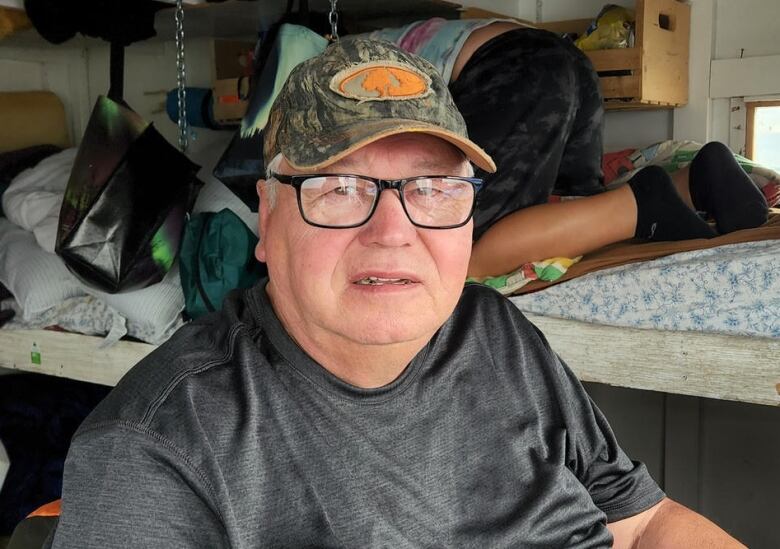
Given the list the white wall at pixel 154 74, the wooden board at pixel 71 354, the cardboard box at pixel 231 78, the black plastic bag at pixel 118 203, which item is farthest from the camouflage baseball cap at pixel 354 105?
the white wall at pixel 154 74

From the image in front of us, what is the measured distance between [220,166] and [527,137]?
607 mm

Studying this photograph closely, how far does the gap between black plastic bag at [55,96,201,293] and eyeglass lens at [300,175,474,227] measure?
3.33 feet

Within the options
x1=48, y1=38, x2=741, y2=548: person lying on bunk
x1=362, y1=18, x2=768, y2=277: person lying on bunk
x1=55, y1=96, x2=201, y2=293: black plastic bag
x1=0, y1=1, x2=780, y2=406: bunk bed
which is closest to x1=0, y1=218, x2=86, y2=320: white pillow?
x1=55, y1=96, x2=201, y2=293: black plastic bag

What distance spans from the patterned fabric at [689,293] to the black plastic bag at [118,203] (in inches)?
33.3

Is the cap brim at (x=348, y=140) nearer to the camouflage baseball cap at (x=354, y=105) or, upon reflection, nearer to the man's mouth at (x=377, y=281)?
the camouflage baseball cap at (x=354, y=105)

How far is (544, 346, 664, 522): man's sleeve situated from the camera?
3.54 feet

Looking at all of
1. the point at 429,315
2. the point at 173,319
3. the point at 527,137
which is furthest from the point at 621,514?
the point at 173,319

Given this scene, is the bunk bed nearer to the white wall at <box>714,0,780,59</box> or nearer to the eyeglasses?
the eyeglasses

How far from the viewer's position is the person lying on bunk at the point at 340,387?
773 millimetres

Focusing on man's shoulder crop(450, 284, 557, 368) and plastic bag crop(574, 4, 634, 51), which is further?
plastic bag crop(574, 4, 634, 51)

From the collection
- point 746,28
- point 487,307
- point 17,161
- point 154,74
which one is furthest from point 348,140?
point 154,74

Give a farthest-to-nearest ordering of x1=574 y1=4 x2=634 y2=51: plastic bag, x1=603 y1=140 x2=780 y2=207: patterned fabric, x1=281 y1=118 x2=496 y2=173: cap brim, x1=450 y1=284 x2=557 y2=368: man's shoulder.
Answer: x1=574 y1=4 x2=634 y2=51: plastic bag
x1=603 y1=140 x2=780 y2=207: patterned fabric
x1=450 y1=284 x2=557 y2=368: man's shoulder
x1=281 y1=118 x2=496 y2=173: cap brim

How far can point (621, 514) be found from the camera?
3.57ft

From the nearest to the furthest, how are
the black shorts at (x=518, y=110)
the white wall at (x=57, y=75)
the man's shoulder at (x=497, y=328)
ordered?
the man's shoulder at (x=497, y=328) → the black shorts at (x=518, y=110) → the white wall at (x=57, y=75)
